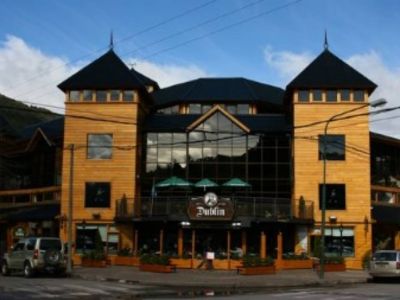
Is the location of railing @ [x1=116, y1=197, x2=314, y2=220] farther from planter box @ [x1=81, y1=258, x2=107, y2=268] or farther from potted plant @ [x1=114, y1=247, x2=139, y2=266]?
planter box @ [x1=81, y1=258, x2=107, y2=268]

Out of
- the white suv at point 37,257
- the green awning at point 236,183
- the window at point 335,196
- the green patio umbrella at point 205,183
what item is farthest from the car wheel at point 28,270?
the window at point 335,196

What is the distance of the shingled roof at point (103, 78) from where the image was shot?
46750 mm

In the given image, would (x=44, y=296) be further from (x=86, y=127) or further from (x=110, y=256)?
(x=86, y=127)

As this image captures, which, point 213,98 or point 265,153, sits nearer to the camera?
point 265,153

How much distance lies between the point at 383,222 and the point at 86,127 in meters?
21.5

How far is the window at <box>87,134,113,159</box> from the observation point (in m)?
46.2

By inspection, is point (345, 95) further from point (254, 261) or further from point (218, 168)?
point (254, 261)

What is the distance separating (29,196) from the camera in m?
52.1

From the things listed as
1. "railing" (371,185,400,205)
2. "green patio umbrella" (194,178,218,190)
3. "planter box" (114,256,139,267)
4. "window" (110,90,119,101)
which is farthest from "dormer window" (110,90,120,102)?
"railing" (371,185,400,205)

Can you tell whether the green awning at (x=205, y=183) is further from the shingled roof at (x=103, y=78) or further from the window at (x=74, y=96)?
the window at (x=74, y=96)

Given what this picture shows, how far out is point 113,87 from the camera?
153 ft

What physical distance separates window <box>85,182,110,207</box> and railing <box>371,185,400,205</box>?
60.9 feet

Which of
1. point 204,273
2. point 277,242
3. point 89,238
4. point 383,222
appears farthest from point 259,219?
point 89,238

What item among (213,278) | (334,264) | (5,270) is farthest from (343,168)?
(5,270)
